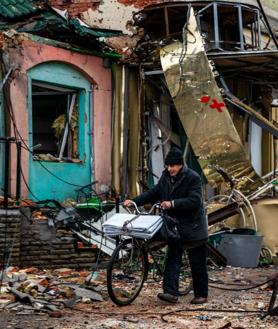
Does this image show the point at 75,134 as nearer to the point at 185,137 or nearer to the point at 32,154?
the point at 32,154

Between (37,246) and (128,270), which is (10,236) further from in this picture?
(128,270)

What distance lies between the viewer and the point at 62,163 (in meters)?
13.1

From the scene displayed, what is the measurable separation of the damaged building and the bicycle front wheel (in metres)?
3.98

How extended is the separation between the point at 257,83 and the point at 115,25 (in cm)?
343

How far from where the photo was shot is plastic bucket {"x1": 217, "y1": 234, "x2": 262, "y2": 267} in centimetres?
1218

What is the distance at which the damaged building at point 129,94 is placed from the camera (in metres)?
12.6

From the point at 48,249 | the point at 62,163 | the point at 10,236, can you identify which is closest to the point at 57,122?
the point at 62,163

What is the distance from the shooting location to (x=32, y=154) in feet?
40.8

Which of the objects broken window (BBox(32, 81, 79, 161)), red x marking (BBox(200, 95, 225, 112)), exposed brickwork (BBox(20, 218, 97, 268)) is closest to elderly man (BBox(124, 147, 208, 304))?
exposed brickwork (BBox(20, 218, 97, 268))

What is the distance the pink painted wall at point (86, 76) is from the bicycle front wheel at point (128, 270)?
405cm

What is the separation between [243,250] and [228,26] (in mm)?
5481

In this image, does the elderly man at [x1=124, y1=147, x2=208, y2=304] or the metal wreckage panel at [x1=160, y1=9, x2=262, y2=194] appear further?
the metal wreckage panel at [x1=160, y1=9, x2=262, y2=194]

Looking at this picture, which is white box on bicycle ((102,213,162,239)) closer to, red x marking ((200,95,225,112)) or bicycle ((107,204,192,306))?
bicycle ((107,204,192,306))

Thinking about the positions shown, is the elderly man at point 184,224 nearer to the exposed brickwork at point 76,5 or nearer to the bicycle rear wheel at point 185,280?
the bicycle rear wheel at point 185,280
